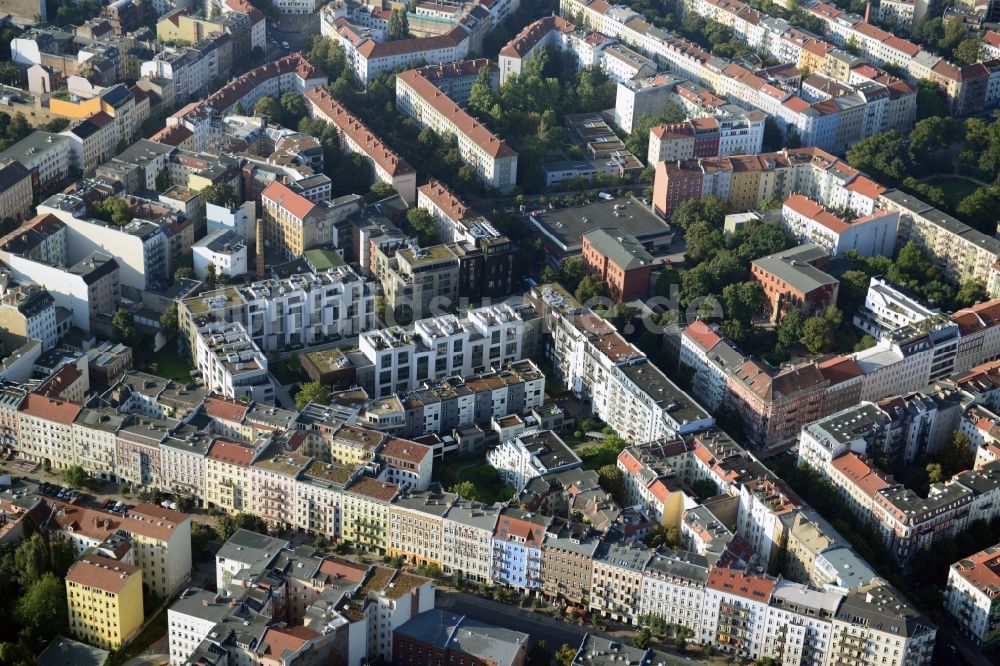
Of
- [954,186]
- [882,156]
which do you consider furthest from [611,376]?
[954,186]

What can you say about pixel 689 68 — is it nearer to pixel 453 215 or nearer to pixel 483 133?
pixel 483 133

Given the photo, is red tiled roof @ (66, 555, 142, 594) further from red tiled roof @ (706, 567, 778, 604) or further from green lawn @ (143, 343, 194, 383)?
Answer: red tiled roof @ (706, 567, 778, 604)

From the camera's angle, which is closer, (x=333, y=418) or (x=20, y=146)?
(x=333, y=418)

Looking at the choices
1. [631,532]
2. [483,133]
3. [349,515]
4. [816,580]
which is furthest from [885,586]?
[483,133]

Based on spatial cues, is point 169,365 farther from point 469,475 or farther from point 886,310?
point 886,310

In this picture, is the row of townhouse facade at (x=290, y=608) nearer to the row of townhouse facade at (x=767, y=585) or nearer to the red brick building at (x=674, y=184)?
the row of townhouse facade at (x=767, y=585)

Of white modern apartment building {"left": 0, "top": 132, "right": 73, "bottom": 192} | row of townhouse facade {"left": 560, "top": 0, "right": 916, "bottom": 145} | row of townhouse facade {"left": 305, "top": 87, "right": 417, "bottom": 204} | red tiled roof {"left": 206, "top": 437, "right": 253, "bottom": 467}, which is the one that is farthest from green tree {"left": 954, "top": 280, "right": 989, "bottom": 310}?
white modern apartment building {"left": 0, "top": 132, "right": 73, "bottom": 192}

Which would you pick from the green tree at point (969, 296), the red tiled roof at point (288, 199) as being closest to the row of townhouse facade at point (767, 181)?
the green tree at point (969, 296)
